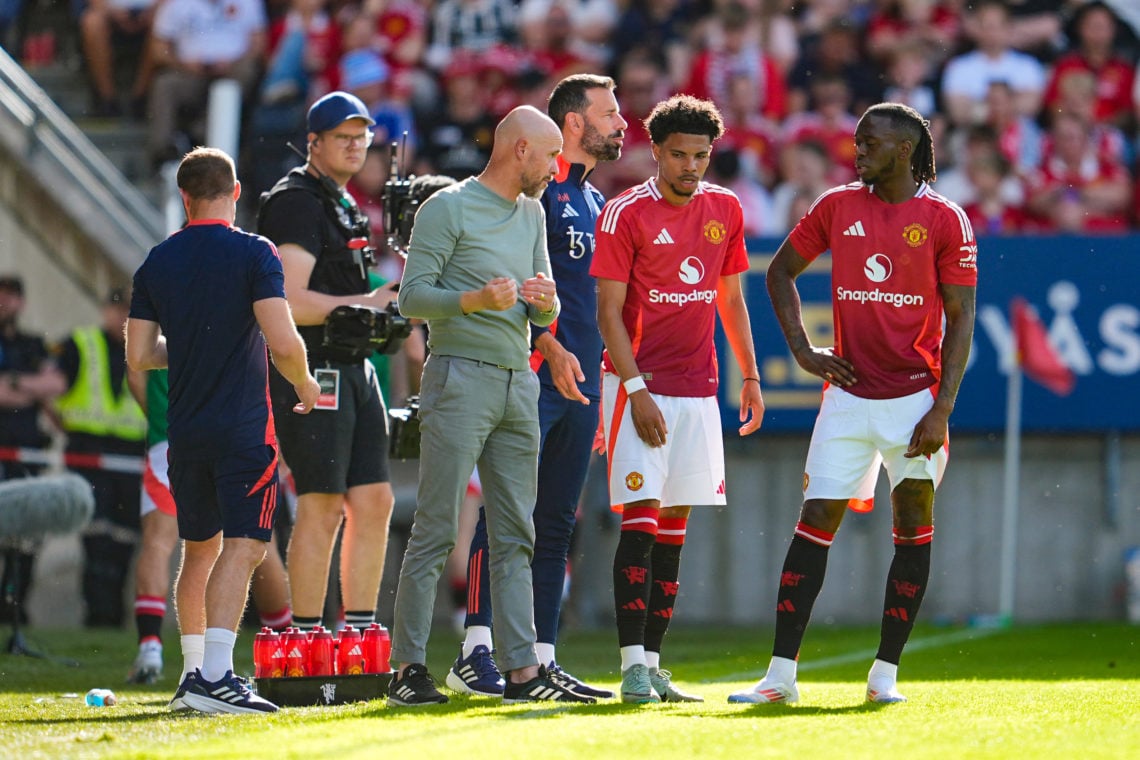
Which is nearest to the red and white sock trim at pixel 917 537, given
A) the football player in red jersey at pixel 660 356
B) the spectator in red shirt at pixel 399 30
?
the football player in red jersey at pixel 660 356

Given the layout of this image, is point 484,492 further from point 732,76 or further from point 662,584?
point 732,76

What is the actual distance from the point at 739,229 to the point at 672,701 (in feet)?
6.10

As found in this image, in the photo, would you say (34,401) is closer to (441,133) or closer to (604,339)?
(441,133)

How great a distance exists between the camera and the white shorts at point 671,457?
734 cm

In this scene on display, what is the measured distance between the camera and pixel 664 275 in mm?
7469

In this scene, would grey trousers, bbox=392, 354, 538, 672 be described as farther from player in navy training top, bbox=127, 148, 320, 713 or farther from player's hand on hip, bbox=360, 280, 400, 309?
player's hand on hip, bbox=360, 280, 400, 309

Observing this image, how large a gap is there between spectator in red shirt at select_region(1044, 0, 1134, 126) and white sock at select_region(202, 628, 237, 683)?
Answer: 1060 centimetres

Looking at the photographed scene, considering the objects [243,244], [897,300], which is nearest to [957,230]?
[897,300]

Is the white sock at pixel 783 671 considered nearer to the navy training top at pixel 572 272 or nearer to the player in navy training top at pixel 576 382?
the player in navy training top at pixel 576 382

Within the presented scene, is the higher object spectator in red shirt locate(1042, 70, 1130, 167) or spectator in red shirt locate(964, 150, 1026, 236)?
spectator in red shirt locate(1042, 70, 1130, 167)

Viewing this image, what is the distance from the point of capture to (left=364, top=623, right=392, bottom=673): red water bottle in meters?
7.66

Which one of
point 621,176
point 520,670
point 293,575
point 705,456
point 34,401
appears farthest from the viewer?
point 621,176

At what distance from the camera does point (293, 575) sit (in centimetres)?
825

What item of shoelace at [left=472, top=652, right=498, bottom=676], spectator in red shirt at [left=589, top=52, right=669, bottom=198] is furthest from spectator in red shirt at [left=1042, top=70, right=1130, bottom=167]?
shoelace at [left=472, top=652, right=498, bottom=676]
